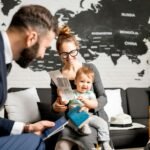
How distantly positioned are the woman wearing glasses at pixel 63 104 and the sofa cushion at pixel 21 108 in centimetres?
30


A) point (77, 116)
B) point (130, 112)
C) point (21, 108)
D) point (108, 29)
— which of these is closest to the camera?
point (77, 116)

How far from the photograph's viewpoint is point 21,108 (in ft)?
9.59

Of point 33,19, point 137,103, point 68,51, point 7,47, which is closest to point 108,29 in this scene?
point 137,103

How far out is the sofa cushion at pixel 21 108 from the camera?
9.47 feet

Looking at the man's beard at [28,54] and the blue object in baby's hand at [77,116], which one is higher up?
the man's beard at [28,54]

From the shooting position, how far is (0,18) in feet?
12.5

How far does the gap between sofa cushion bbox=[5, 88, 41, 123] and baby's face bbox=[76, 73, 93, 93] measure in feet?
1.68

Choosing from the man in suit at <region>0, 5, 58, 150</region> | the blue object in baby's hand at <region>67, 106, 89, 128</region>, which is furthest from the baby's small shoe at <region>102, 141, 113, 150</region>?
the man in suit at <region>0, 5, 58, 150</region>

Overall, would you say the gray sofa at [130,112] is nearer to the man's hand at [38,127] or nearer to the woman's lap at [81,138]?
the woman's lap at [81,138]

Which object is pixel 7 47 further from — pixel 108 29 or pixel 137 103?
pixel 108 29

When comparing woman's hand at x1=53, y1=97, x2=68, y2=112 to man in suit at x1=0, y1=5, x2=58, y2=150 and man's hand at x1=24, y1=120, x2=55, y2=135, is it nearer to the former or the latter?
man's hand at x1=24, y1=120, x2=55, y2=135

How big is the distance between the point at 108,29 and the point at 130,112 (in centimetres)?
115

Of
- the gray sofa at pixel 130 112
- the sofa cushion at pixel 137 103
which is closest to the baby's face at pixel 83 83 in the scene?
the gray sofa at pixel 130 112

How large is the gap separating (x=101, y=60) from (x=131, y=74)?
47cm
